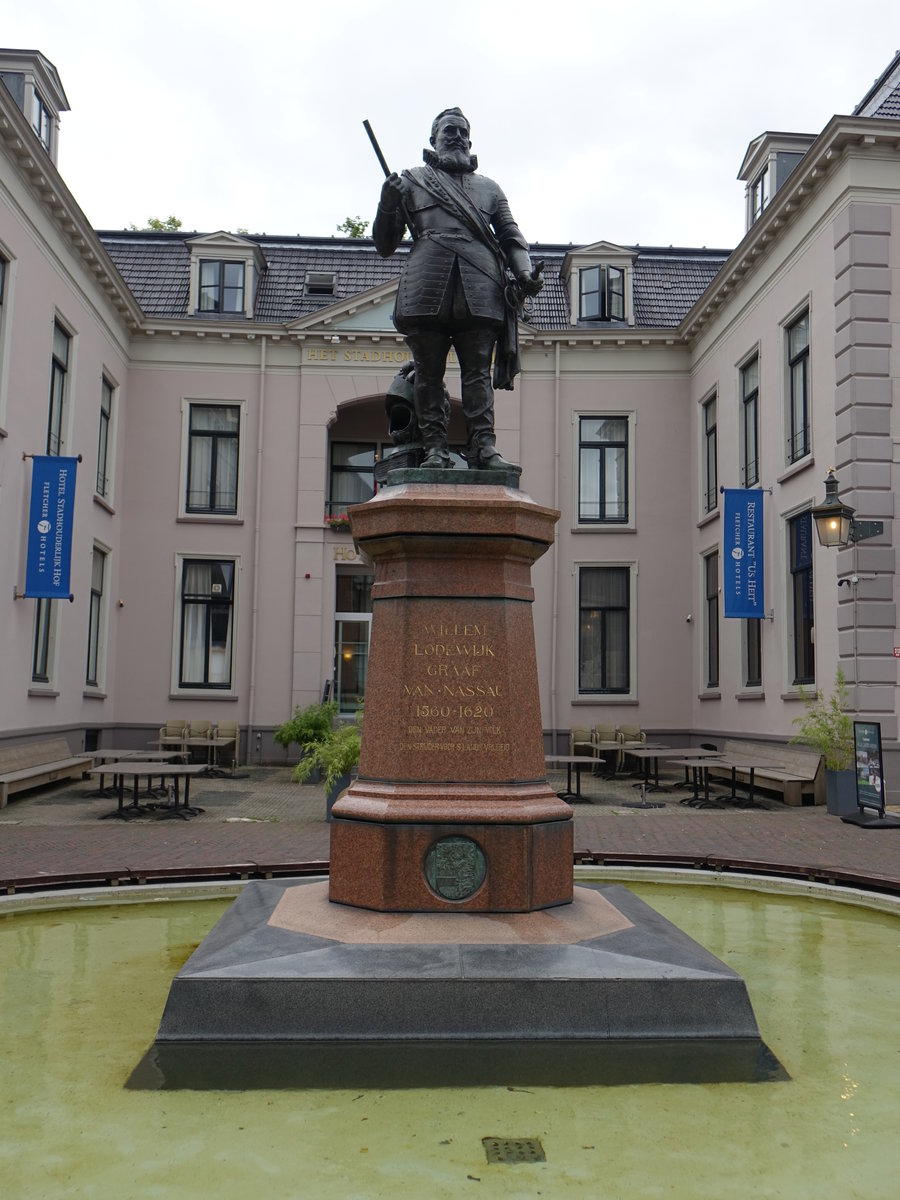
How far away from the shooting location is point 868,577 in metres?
14.2

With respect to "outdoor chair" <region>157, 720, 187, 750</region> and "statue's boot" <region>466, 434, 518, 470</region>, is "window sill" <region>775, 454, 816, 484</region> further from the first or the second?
"outdoor chair" <region>157, 720, 187, 750</region>

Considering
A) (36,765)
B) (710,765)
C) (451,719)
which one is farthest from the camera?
(36,765)

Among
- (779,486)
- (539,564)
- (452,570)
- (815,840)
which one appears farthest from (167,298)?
(452,570)

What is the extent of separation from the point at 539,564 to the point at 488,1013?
61.1 feet

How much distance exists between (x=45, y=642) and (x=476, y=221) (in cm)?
1443

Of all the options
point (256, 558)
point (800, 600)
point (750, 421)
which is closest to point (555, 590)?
point (750, 421)

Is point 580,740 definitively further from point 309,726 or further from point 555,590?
point 309,726

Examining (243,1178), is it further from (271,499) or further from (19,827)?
(271,499)

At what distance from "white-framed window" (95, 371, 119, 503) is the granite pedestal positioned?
60.7 feet

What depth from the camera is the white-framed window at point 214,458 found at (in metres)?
23.3

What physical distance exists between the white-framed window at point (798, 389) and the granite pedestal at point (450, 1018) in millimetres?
13317

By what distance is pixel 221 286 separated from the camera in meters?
23.8

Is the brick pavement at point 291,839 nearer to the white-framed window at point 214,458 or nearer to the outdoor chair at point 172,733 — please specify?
the outdoor chair at point 172,733

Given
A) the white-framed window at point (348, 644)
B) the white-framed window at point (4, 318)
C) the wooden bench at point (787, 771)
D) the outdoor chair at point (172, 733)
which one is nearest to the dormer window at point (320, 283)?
the white-framed window at point (348, 644)
